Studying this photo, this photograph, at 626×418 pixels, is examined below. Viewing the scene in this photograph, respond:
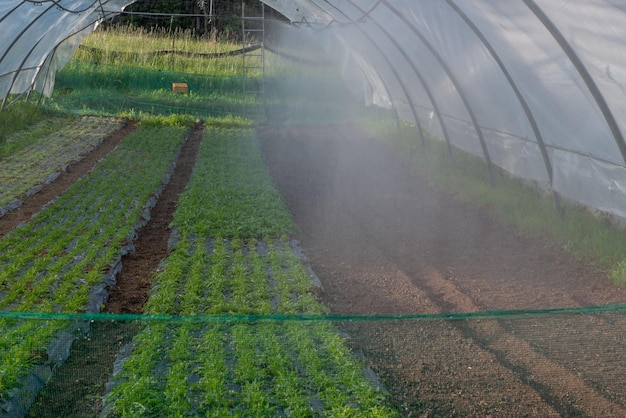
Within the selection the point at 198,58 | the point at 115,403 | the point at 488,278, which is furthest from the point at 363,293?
the point at 198,58

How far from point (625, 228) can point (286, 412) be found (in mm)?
5460

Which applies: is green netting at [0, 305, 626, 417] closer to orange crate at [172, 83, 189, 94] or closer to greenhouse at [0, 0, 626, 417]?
greenhouse at [0, 0, 626, 417]

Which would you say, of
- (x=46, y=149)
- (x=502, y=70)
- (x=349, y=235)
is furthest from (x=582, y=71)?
(x=46, y=149)

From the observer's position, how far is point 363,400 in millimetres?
4031

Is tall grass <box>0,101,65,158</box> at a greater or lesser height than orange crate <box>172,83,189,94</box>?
lesser

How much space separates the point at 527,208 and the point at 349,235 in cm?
244

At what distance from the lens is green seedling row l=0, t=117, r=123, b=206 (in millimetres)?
10961

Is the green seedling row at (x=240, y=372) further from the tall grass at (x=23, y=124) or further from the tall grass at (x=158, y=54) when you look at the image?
the tall grass at (x=158, y=54)

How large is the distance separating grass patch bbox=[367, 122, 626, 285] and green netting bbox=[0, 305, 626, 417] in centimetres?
322

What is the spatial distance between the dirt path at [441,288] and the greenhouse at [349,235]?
0.06 feet

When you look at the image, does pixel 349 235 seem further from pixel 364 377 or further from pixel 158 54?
pixel 158 54

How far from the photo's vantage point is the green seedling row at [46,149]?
10961mm

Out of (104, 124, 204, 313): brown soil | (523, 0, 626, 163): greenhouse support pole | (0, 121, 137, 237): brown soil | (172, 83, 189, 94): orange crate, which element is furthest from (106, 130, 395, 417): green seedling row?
(172, 83, 189, 94): orange crate

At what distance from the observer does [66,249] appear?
301 inches
